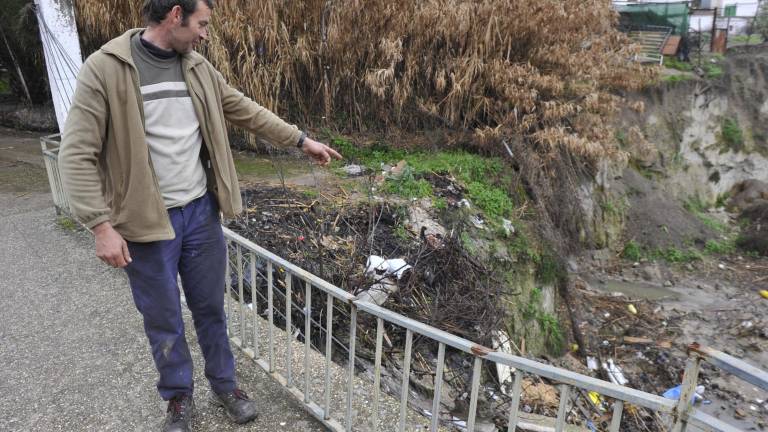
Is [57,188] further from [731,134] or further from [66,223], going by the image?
[731,134]

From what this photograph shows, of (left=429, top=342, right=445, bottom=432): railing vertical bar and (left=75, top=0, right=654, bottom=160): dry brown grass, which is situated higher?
(left=75, top=0, right=654, bottom=160): dry brown grass

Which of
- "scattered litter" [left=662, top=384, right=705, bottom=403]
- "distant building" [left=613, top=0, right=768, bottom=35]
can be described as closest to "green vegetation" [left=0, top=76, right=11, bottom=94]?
"scattered litter" [left=662, top=384, right=705, bottom=403]

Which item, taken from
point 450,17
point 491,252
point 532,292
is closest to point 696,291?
point 532,292

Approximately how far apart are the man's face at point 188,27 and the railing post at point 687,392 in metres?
2.08

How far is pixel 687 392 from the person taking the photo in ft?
5.34

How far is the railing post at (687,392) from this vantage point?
1610mm

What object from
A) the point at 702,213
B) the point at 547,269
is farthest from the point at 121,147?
the point at 702,213

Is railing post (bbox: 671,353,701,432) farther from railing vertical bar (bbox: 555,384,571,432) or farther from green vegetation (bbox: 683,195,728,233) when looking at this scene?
green vegetation (bbox: 683,195,728,233)

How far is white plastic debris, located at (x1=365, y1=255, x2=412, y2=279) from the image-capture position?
478 centimetres

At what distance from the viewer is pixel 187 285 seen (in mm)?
2596

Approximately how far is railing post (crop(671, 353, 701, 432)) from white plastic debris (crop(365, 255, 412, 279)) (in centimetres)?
317

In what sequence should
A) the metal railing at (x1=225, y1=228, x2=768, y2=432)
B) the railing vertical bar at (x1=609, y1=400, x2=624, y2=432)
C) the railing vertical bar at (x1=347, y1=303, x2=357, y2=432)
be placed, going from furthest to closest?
the railing vertical bar at (x1=347, y1=303, x2=357, y2=432)
the railing vertical bar at (x1=609, y1=400, x2=624, y2=432)
the metal railing at (x1=225, y1=228, x2=768, y2=432)

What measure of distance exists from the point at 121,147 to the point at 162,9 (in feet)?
1.82

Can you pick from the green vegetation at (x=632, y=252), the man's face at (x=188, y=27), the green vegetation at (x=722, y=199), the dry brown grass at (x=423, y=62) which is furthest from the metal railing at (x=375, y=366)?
the green vegetation at (x=722, y=199)
